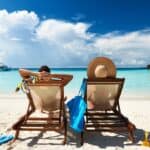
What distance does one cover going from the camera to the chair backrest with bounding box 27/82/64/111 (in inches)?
159

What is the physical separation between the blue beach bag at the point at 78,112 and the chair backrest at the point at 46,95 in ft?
0.68

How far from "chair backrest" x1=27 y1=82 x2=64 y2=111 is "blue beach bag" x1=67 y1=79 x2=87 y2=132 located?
21 centimetres

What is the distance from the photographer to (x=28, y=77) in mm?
4230

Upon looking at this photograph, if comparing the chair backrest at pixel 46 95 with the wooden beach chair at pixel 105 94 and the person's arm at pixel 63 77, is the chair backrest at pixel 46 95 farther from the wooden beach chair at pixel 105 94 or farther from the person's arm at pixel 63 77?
the wooden beach chair at pixel 105 94

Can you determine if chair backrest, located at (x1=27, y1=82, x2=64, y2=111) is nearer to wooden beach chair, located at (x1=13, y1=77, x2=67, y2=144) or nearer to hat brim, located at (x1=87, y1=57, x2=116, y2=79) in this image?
wooden beach chair, located at (x1=13, y1=77, x2=67, y2=144)

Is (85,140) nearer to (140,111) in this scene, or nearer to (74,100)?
(74,100)

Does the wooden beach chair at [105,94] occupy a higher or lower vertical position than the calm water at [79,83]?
higher

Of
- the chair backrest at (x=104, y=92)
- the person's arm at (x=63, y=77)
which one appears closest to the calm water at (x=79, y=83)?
the chair backrest at (x=104, y=92)

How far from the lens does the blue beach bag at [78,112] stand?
3827 mm

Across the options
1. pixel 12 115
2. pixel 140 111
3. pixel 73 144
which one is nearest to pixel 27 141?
pixel 73 144

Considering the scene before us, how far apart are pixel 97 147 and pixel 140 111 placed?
10.3 feet

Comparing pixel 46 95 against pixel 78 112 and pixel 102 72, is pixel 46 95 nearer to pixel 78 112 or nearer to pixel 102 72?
pixel 78 112

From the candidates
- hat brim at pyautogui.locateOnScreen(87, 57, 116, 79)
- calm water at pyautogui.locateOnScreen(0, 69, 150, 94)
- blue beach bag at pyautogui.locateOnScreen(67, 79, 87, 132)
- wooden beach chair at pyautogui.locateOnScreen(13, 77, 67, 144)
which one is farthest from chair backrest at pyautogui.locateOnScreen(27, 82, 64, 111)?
calm water at pyautogui.locateOnScreen(0, 69, 150, 94)

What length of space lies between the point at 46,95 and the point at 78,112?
1.91 feet
